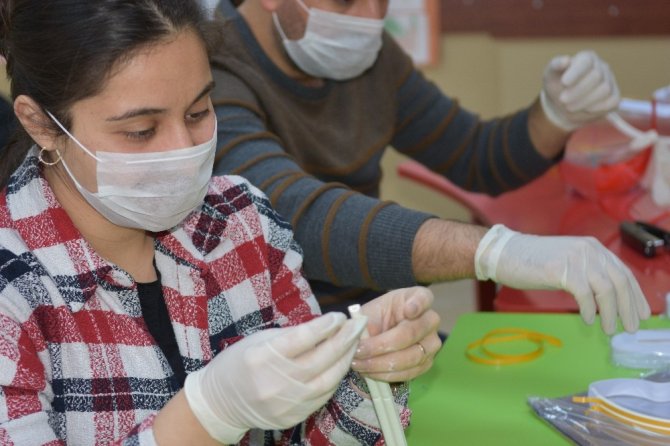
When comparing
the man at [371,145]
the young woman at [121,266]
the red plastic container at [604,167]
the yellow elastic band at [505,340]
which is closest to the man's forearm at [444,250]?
the man at [371,145]

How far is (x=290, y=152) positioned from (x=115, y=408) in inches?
29.3

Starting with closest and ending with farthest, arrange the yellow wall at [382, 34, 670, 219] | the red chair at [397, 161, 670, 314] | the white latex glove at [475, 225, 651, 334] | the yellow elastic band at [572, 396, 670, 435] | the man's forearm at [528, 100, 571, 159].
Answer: the yellow elastic band at [572, 396, 670, 435] < the white latex glove at [475, 225, 651, 334] < the red chair at [397, 161, 670, 314] < the man's forearm at [528, 100, 571, 159] < the yellow wall at [382, 34, 670, 219]

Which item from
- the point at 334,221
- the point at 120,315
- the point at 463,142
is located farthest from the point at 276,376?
the point at 463,142

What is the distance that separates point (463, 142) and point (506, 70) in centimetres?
128

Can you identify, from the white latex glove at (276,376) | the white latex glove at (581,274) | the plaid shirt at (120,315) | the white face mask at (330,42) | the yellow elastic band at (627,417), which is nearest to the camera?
the white latex glove at (276,376)

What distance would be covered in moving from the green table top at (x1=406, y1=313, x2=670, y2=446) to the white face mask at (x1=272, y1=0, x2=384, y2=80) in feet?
1.84

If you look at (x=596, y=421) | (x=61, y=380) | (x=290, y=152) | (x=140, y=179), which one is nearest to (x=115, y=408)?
(x=61, y=380)

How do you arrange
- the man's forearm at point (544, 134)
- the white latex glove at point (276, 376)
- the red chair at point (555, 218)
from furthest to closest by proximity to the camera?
the man's forearm at point (544, 134) < the red chair at point (555, 218) < the white latex glove at point (276, 376)

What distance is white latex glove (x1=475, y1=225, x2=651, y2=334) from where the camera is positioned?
1215 mm

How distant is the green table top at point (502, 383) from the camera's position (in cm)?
117

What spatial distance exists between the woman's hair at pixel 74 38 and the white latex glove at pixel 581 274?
54cm

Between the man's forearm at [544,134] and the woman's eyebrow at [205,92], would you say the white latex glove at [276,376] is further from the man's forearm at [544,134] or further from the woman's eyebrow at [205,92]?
the man's forearm at [544,134]

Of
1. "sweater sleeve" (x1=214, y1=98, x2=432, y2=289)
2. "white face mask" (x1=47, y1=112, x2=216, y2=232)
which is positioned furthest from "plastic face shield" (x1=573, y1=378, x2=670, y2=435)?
"white face mask" (x1=47, y1=112, x2=216, y2=232)

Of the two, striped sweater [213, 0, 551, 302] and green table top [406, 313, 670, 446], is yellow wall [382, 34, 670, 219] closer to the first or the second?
striped sweater [213, 0, 551, 302]
